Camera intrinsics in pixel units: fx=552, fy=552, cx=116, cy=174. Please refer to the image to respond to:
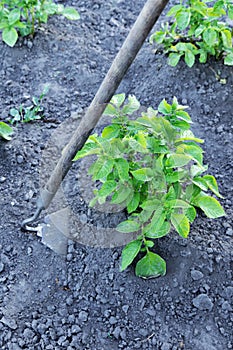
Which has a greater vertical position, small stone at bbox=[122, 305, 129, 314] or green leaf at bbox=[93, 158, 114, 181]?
green leaf at bbox=[93, 158, 114, 181]

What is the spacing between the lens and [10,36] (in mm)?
3221

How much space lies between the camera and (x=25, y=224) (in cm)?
252

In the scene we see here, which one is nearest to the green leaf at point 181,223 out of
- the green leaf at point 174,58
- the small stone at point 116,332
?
the small stone at point 116,332

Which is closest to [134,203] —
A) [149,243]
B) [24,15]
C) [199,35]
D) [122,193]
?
[122,193]

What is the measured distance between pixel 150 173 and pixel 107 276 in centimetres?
53

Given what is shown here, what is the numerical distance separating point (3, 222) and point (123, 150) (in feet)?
2.50

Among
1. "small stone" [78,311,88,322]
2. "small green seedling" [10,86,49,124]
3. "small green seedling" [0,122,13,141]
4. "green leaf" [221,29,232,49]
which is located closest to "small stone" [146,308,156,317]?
"small stone" [78,311,88,322]

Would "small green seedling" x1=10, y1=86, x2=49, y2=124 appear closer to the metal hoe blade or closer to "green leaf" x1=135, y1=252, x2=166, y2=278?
the metal hoe blade

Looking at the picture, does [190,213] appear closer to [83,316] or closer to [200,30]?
[83,316]

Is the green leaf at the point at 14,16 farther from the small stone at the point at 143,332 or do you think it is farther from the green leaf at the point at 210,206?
the small stone at the point at 143,332

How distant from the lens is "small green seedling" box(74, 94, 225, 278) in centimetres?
205

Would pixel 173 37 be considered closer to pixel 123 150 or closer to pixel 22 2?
pixel 22 2

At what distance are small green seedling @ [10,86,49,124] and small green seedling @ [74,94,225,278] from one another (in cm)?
92

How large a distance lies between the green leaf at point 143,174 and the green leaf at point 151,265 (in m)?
0.34
